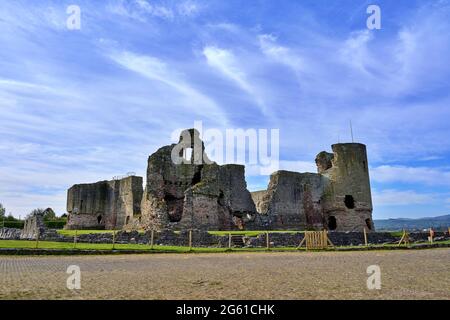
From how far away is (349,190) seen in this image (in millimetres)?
39844

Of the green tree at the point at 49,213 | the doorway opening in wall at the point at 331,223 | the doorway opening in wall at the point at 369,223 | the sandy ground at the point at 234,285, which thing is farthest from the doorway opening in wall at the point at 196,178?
the green tree at the point at 49,213

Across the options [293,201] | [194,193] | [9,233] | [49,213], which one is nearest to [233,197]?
[194,193]

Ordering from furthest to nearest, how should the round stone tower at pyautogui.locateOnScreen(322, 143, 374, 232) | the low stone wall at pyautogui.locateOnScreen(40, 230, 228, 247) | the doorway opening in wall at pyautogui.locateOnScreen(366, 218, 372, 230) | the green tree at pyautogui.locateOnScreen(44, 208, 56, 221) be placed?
the green tree at pyautogui.locateOnScreen(44, 208, 56, 221) → the doorway opening in wall at pyautogui.locateOnScreen(366, 218, 372, 230) → the round stone tower at pyautogui.locateOnScreen(322, 143, 374, 232) → the low stone wall at pyautogui.locateOnScreen(40, 230, 228, 247)

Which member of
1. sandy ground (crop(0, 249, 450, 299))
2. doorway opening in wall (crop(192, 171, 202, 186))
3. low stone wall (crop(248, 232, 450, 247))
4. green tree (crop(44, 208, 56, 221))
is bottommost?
sandy ground (crop(0, 249, 450, 299))

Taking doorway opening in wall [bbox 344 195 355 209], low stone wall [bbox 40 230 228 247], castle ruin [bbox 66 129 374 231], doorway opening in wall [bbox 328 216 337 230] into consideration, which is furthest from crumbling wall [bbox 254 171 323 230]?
low stone wall [bbox 40 230 228 247]

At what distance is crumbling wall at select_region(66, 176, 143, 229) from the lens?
4594cm

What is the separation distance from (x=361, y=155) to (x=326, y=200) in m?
5.76

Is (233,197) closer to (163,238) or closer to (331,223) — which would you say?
(331,223)

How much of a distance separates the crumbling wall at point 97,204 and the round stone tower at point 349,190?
2247cm

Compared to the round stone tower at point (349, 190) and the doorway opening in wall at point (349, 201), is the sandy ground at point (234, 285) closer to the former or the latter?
the round stone tower at point (349, 190)

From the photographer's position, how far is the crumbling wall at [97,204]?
4594cm

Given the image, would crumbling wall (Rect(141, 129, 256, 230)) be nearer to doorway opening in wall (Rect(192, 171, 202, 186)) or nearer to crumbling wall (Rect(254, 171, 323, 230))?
doorway opening in wall (Rect(192, 171, 202, 186))
